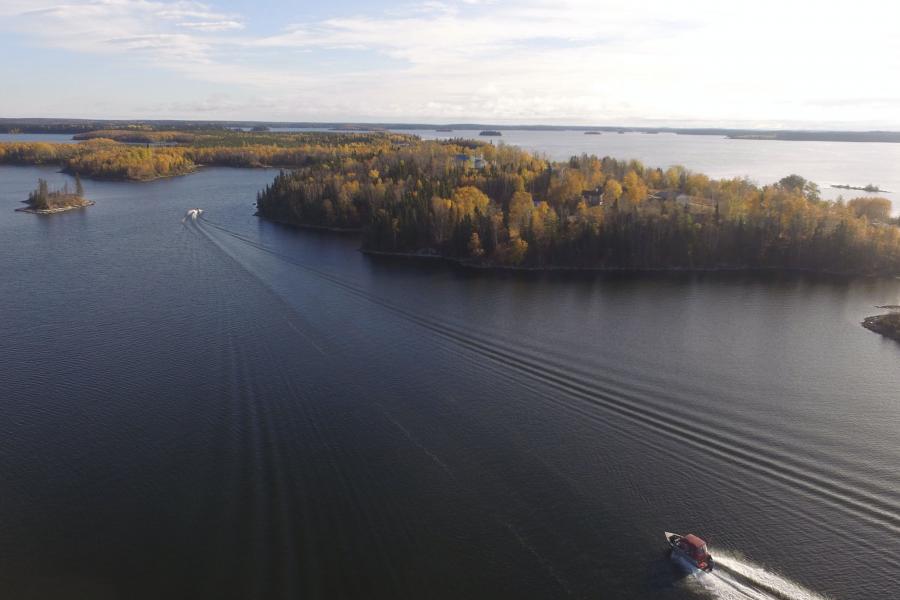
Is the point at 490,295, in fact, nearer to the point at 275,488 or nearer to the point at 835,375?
the point at 835,375

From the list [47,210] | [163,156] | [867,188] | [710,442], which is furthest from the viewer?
[163,156]

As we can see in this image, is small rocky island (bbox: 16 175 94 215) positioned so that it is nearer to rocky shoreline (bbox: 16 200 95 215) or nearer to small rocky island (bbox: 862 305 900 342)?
rocky shoreline (bbox: 16 200 95 215)

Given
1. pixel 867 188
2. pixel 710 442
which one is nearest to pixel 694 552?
pixel 710 442

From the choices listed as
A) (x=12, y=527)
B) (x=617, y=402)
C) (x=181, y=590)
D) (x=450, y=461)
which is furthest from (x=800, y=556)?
(x=12, y=527)

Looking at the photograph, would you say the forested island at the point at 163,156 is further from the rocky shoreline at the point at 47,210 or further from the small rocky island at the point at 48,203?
the rocky shoreline at the point at 47,210

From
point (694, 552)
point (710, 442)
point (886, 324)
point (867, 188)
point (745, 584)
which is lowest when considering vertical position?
point (745, 584)

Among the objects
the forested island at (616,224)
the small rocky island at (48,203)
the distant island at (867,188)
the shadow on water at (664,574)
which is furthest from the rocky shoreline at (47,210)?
the distant island at (867,188)

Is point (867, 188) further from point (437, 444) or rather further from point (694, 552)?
point (694, 552)
